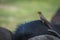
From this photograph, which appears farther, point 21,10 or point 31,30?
point 21,10

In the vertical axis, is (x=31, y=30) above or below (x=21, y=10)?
below

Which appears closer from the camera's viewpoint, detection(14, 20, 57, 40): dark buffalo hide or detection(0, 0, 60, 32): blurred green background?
detection(14, 20, 57, 40): dark buffalo hide

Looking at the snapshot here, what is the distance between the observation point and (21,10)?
155 cm

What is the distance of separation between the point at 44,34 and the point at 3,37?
0.28 m

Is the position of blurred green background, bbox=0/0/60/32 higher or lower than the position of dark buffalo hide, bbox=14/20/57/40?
higher

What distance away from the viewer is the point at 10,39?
1093 mm

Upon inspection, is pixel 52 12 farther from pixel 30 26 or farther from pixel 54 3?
pixel 30 26

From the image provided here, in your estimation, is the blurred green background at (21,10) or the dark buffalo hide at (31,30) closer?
the dark buffalo hide at (31,30)

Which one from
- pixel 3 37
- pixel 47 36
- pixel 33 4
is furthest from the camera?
pixel 33 4

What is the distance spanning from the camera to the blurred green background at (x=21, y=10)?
1550 mm

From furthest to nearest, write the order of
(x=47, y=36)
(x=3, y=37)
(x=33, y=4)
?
(x=33, y=4) → (x=3, y=37) → (x=47, y=36)

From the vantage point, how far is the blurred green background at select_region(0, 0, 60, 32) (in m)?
1.55

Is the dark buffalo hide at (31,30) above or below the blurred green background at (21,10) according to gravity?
below

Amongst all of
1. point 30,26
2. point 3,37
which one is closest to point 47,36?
point 30,26
